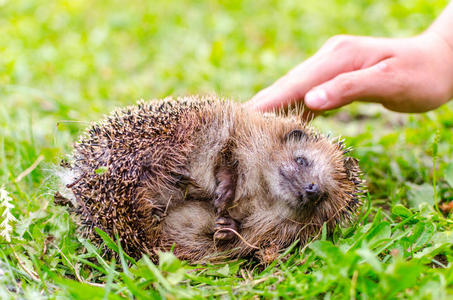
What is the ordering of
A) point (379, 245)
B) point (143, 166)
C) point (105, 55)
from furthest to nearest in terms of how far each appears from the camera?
point (105, 55)
point (143, 166)
point (379, 245)

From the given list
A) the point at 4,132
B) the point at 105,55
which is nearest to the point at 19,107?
the point at 4,132

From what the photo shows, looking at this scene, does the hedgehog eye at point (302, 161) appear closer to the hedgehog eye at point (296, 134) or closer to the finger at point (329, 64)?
the hedgehog eye at point (296, 134)

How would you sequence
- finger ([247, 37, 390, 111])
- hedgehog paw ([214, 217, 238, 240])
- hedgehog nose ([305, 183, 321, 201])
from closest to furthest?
1. hedgehog paw ([214, 217, 238, 240])
2. hedgehog nose ([305, 183, 321, 201])
3. finger ([247, 37, 390, 111])

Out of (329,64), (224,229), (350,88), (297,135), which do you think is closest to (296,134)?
(297,135)

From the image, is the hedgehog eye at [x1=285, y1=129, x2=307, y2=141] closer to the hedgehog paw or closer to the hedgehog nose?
the hedgehog nose

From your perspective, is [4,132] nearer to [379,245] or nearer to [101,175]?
[101,175]

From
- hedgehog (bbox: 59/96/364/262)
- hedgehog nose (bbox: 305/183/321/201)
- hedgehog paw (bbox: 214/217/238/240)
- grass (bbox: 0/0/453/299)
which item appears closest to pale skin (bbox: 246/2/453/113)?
hedgehog (bbox: 59/96/364/262)

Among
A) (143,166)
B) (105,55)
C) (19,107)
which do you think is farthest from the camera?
(105,55)
